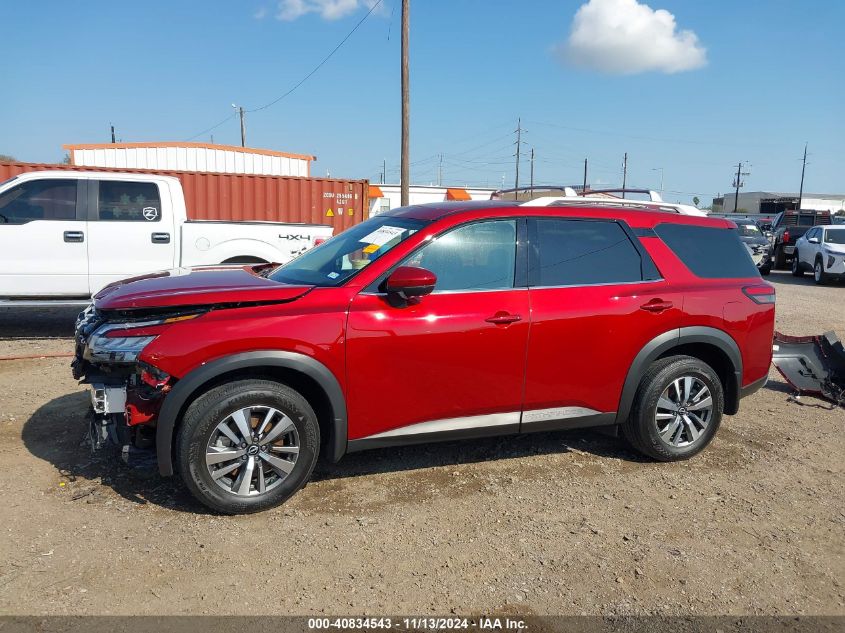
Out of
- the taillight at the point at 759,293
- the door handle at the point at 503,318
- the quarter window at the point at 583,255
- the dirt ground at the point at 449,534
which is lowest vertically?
the dirt ground at the point at 449,534

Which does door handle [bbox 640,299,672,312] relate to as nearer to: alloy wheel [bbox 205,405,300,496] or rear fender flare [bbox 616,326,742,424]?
rear fender flare [bbox 616,326,742,424]

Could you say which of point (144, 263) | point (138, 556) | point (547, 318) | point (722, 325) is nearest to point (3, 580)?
point (138, 556)

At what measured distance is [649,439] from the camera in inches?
177

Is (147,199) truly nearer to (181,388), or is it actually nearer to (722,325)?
(181,388)

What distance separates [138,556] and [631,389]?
3.11 meters

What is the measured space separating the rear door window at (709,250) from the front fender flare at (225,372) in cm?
260

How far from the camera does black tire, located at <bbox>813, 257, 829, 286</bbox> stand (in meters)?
16.9

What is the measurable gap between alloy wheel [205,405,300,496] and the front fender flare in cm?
22

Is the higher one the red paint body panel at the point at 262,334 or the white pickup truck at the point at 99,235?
the white pickup truck at the point at 99,235

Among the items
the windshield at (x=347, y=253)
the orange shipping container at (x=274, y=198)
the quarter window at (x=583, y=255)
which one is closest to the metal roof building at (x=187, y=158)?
the orange shipping container at (x=274, y=198)

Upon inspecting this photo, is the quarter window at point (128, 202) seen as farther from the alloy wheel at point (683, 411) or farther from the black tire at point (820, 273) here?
the black tire at point (820, 273)

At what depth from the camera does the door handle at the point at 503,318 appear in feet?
12.8

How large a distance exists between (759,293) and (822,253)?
1449 cm

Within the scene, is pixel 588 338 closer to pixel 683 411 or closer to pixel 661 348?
pixel 661 348
